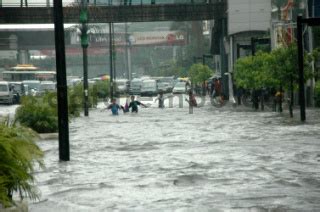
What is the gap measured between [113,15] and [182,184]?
2135 inches

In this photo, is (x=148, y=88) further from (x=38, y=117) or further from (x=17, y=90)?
(x=38, y=117)

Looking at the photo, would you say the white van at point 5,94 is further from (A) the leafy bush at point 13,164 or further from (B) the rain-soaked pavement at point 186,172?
(A) the leafy bush at point 13,164

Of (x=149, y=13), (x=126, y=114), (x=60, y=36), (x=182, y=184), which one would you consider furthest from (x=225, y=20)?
(x=182, y=184)

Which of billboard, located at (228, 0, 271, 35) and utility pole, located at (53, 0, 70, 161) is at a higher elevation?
billboard, located at (228, 0, 271, 35)

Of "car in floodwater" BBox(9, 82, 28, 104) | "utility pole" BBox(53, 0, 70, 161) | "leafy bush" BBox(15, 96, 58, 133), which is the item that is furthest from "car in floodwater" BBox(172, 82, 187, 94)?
"utility pole" BBox(53, 0, 70, 161)

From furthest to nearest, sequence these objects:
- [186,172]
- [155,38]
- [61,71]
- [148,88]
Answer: [155,38] → [148,88] → [61,71] → [186,172]

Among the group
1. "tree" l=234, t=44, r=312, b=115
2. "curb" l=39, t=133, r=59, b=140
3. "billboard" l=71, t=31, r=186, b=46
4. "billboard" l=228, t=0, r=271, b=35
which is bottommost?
"curb" l=39, t=133, r=59, b=140

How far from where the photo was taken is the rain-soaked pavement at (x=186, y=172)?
12.5 m

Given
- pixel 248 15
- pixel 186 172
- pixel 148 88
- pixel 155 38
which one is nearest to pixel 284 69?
pixel 186 172

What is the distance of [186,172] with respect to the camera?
54.0ft

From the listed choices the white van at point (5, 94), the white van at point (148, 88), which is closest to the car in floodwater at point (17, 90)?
the white van at point (5, 94)

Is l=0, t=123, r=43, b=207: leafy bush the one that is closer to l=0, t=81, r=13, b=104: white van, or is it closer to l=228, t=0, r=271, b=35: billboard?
l=228, t=0, r=271, b=35: billboard

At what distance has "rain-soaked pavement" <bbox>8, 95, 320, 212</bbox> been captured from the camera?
493 inches

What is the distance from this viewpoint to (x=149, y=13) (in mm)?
67688
